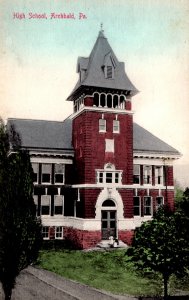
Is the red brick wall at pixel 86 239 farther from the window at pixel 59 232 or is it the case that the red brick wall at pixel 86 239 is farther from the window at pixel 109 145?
the window at pixel 109 145

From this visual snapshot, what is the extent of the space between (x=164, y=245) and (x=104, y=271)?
6.99m

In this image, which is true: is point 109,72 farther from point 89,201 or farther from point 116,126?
point 89,201

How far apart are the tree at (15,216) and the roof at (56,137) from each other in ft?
47.3

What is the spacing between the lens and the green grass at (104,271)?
17.8 metres

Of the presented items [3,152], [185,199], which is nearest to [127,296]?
[185,199]

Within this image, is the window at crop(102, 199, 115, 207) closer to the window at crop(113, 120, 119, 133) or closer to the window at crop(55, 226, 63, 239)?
the window at crop(55, 226, 63, 239)

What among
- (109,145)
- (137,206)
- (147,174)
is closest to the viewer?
(109,145)

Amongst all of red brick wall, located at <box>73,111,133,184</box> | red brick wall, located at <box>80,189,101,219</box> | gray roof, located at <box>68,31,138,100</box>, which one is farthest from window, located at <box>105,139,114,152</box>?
gray roof, located at <box>68,31,138,100</box>

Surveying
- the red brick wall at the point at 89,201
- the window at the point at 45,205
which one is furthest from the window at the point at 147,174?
the window at the point at 45,205

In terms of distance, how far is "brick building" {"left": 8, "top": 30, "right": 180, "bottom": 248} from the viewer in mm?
27109

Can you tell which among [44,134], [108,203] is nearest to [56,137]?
[44,134]

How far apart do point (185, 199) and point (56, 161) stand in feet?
49.3

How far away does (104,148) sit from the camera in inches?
1084

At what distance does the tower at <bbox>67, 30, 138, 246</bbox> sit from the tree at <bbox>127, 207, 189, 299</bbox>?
12.0 m
